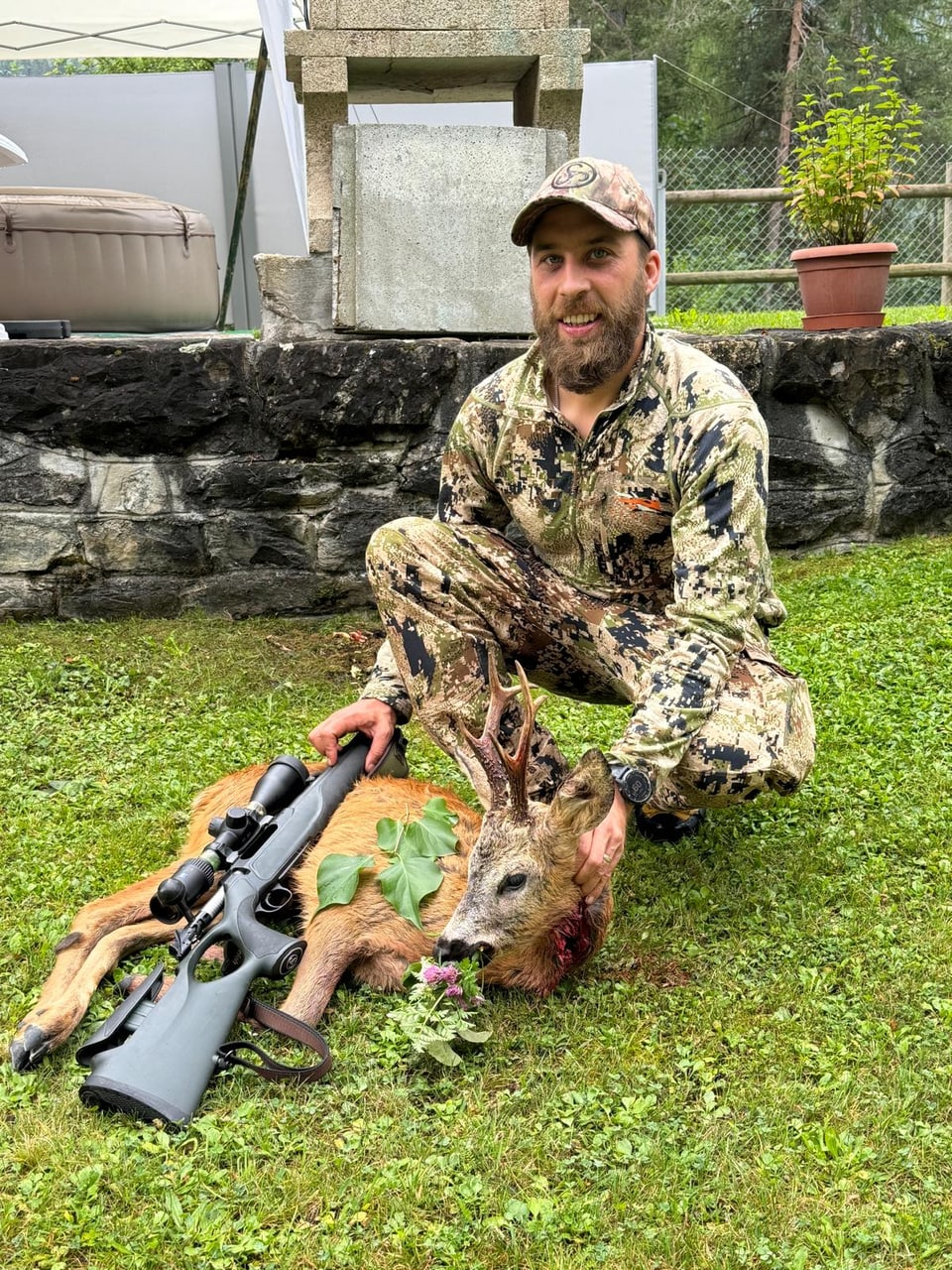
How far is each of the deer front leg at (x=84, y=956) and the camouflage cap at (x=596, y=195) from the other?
2.05 meters

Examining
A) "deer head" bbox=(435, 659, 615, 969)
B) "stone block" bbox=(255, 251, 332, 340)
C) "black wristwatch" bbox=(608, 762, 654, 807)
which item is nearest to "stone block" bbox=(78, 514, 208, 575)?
"stone block" bbox=(255, 251, 332, 340)

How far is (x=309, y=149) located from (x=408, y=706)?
3476 mm

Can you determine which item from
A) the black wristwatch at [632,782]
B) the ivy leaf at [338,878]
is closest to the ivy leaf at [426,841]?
the ivy leaf at [338,878]

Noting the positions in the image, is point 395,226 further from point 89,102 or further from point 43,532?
point 89,102

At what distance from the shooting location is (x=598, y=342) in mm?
3656

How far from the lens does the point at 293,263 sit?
6.22 m

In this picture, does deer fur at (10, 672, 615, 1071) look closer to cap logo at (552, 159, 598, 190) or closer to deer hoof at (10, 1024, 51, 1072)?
deer hoof at (10, 1024, 51, 1072)

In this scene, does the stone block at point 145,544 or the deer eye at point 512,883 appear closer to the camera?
the deer eye at point 512,883

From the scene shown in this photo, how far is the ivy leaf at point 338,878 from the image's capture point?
10.7 ft

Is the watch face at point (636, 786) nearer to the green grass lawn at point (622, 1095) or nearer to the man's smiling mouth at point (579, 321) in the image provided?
the green grass lawn at point (622, 1095)

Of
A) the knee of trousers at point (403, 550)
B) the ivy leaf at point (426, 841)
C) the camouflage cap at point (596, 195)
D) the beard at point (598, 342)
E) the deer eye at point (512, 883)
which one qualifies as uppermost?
the camouflage cap at point (596, 195)

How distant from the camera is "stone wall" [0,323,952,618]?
6.11m

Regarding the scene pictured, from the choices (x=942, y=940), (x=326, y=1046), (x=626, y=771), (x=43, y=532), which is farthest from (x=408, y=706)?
(x=43, y=532)

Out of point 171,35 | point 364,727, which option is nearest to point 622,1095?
point 364,727
